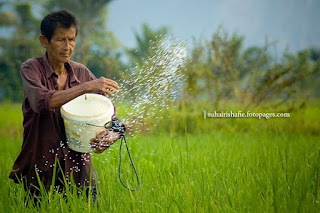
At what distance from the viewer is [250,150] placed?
13.4 feet

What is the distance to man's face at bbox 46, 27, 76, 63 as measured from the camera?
2.61 metres

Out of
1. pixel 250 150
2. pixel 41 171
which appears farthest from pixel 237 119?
pixel 41 171

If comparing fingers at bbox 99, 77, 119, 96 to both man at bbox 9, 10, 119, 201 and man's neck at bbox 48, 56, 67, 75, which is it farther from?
man's neck at bbox 48, 56, 67, 75

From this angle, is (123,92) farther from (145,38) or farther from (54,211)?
(145,38)

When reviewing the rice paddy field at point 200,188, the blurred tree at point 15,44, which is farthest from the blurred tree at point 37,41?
the rice paddy field at point 200,188

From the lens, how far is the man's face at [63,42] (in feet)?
8.56

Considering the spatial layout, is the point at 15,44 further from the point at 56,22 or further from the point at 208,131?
the point at 56,22

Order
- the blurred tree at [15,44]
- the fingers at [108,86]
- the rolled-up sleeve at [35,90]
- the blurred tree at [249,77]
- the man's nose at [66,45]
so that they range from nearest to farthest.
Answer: the fingers at [108,86]
the rolled-up sleeve at [35,90]
the man's nose at [66,45]
the blurred tree at [249,77]
the blurred tree at [15,44]

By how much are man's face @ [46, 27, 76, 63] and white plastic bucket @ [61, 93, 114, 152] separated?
308 millimetres

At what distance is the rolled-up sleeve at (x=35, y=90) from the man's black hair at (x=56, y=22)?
0.24 metres

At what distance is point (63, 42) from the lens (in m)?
2.62

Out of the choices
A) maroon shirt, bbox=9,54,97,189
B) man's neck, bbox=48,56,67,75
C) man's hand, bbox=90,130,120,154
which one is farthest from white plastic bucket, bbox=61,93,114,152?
man's neck, bbox=48,56,67,75

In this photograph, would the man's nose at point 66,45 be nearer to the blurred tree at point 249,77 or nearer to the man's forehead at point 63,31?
the man's forehead at point 63,31

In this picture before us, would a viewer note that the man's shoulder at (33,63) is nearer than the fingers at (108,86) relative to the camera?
No
